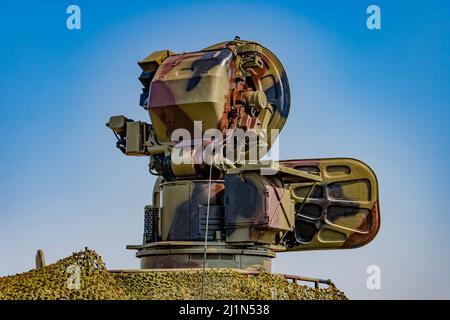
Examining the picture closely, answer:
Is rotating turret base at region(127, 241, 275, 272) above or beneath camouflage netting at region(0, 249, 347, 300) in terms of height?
above

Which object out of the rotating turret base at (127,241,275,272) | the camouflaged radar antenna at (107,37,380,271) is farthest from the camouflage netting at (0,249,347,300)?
the camouflaged radar antenna at (107,37,380,271)

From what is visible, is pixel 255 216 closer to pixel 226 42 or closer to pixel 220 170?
pixel 220 170

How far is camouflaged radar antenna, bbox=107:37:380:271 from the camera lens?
16.4 metres

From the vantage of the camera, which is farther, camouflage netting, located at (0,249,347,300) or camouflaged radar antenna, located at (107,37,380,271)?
camouflaged radar antenna, located at (107,37,380,271)

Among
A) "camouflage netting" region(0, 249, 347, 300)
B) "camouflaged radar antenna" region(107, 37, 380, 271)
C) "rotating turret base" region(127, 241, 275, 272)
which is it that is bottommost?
"camouflage netting" region(0, 249, 347, 300)

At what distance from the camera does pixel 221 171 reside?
17.1 meters

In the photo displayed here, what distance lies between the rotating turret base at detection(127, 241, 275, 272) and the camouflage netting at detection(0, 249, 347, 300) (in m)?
1.82

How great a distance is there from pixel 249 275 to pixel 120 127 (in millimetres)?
5672

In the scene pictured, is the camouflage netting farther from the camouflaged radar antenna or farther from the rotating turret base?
Answer: the camouflaged radar antenna

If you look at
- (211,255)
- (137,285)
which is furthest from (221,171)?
(137,285)

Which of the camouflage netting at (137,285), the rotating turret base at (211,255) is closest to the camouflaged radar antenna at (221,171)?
the rotating turret base at (211,255)

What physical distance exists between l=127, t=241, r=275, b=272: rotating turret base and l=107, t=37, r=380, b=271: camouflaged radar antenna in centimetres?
2
